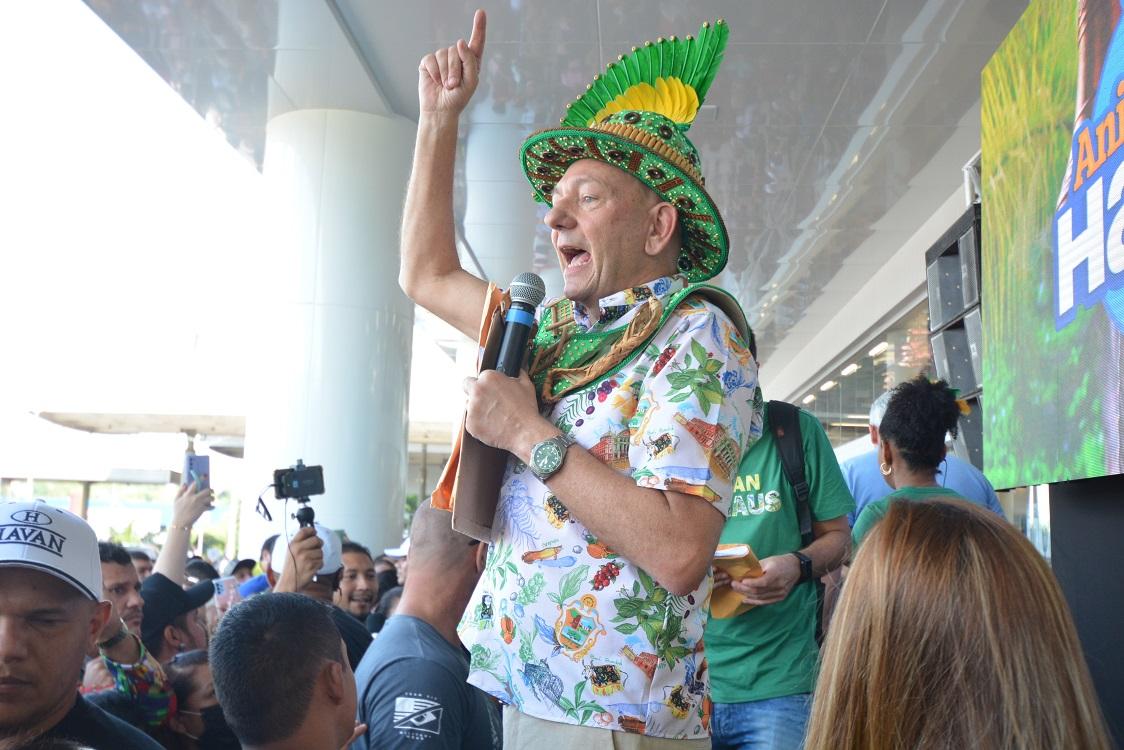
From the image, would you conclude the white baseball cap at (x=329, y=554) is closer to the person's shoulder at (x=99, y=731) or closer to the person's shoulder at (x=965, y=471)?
the person's shoulder at (x=99, y=731)

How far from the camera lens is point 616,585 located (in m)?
1.66

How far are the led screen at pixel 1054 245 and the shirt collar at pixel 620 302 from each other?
126 centimetres

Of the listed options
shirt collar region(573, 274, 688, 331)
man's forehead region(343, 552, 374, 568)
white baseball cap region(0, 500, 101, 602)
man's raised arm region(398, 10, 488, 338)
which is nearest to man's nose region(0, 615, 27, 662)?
white baseball cap region(0, 500, 101, 602)

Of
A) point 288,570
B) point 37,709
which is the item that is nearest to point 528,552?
point 37,709

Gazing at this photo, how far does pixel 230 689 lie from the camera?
2053 mm

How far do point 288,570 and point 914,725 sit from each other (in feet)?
10.6

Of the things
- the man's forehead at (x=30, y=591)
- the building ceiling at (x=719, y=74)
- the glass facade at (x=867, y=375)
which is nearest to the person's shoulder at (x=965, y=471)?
the man's forehead at (x=30, y=591)

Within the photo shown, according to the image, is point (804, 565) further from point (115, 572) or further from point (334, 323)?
point (334, 323)

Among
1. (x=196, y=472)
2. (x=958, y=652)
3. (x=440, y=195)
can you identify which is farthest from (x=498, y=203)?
(x=958, y=652)

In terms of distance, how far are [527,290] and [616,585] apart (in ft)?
1.72

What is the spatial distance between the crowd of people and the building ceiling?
439cm

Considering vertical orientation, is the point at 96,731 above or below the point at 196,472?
below

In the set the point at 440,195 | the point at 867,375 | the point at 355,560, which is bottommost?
the point at 355,560

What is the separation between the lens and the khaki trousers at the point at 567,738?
63.8 inches
